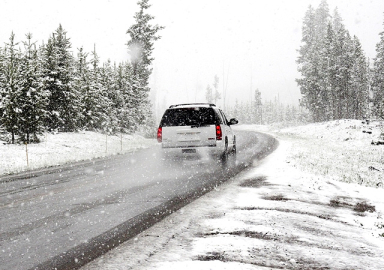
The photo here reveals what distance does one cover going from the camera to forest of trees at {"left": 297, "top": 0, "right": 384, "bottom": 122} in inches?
1912

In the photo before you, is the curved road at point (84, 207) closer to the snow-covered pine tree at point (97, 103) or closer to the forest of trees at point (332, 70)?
the snow-covered pine tree at point (97, 103)

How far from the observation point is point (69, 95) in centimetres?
2761

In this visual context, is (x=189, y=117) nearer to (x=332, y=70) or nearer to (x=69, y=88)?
(x=69, y=88)

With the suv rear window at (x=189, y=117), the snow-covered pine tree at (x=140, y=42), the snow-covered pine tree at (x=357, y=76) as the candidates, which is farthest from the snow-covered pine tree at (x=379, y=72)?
the suv rear window at (x=189, y=117)

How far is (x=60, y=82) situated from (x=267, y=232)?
25.9m

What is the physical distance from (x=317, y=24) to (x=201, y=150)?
56391 mm

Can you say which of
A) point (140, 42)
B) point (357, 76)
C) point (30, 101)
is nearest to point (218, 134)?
point (30, 101)

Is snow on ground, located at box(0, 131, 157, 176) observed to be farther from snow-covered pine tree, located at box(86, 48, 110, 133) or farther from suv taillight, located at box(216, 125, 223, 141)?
suv taillight, located at box(216, 125, 223, 141)

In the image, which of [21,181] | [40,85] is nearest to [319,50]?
[40,85]

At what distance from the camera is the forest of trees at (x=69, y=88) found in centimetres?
2142

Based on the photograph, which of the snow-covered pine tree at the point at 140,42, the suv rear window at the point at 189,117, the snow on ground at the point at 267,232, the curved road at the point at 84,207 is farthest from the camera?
the snow-covered pine tree at the point at 140,42

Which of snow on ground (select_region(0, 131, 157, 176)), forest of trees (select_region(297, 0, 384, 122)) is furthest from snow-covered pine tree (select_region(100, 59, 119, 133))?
forest of trees (select_region(297, 0, 384, 122))

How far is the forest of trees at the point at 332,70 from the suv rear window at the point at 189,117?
38.3 metres

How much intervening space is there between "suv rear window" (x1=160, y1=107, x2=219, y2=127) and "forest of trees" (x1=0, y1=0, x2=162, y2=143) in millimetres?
13819
